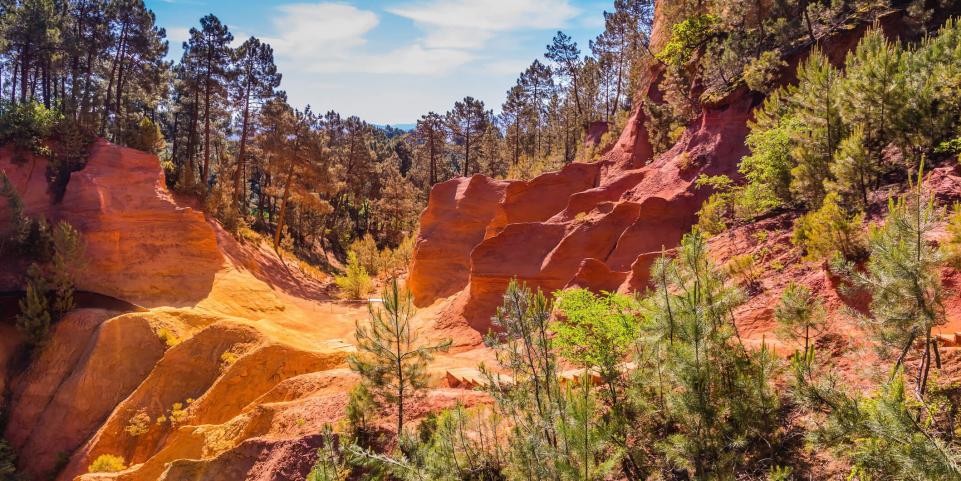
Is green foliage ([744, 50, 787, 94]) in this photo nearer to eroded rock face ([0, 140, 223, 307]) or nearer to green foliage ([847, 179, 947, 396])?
green foliage ([847, 179, 947, 396])

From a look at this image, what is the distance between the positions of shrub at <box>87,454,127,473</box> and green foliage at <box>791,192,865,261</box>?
1943 cm

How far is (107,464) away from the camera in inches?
572

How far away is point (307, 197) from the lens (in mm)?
39406

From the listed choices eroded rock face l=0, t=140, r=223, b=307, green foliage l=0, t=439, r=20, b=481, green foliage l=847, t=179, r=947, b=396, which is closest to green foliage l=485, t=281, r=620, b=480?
green foliage l=847, t=179, r=947, b=396

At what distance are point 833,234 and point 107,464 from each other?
20.0 meters

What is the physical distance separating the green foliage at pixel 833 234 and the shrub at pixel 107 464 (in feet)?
63.7

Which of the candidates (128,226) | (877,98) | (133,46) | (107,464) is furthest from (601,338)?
(133,46)

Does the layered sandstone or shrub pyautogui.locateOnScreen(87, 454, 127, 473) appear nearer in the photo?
the layered sandstone

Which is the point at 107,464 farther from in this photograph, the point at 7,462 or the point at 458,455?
the point at 458,455

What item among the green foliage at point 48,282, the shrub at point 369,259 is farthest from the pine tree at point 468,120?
the green foliage at point 48,282

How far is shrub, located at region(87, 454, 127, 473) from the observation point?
14406 millimetres

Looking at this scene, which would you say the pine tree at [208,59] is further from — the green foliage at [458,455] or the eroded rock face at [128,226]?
the green foliage at [458,455]

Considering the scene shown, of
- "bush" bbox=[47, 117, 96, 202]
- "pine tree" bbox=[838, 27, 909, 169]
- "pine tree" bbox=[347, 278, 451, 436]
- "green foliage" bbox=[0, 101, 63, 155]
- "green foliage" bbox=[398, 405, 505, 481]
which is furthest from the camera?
"bush" bbox=[47, 117, 96, 202]

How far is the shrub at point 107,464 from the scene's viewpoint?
1441 centimetres
